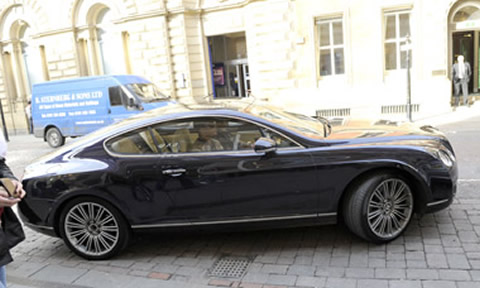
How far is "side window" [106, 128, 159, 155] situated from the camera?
440cm

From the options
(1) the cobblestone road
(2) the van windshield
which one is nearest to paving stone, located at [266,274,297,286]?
(1) the cobblestone road

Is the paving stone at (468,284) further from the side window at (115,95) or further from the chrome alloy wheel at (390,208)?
the side window at (115,95)

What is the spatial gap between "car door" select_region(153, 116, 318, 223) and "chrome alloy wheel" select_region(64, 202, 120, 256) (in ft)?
2.47

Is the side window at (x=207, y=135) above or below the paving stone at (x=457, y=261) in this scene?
above

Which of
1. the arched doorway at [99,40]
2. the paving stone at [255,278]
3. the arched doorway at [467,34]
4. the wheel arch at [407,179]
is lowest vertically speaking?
the paving stone at [255,278]

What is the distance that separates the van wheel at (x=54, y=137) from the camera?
1445 cm

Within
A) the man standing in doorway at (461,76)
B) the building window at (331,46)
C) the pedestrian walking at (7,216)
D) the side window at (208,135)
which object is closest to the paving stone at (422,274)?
the side window at (208,135)

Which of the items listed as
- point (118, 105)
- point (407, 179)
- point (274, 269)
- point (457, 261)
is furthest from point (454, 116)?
point (274, 269)

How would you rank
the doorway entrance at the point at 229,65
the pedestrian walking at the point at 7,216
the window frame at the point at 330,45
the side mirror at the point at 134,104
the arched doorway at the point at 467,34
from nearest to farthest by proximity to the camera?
the pedestrian walking at the point at 7,216 → the side mirror at the point at 134,104 → the arched doorway at the point at 467,34 → the window frame at the point at 330,45 → the doorway entrance at the point at 229,65

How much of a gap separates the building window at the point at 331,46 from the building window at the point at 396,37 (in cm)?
165

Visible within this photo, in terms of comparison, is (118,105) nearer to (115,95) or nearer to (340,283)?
(115,95)

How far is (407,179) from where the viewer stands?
13.9 ft

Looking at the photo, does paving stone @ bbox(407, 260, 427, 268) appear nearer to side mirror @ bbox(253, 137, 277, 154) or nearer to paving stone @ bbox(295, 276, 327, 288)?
paving stone @ bbox(295, 276, 327, 288)

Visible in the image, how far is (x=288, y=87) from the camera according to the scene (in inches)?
691
